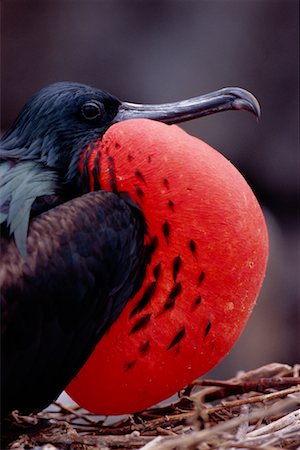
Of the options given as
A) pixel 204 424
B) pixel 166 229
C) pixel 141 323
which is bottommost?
pixel 204 424

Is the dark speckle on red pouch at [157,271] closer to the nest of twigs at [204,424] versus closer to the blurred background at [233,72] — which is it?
the nest of twigs at [204,424]

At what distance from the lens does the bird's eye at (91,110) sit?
1255 mm

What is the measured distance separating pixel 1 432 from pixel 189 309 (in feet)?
1.03

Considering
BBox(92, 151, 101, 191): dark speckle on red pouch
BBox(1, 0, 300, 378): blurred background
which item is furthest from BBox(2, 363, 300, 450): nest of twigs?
BBox(1, 0, 300, 378): blurred background

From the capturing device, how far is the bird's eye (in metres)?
1.25

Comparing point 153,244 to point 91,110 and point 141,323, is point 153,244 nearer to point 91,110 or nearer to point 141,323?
point 141,323

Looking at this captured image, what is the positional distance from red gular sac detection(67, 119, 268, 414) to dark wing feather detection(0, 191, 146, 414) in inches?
1.4

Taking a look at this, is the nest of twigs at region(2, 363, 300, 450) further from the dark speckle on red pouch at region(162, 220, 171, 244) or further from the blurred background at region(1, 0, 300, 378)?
the blurred background at region(1, 0, 300, 378)

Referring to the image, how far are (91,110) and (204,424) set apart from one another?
468 mm

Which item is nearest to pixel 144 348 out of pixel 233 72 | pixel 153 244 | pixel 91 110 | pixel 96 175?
pixel 153 244

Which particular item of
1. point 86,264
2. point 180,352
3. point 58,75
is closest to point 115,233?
point 86,264

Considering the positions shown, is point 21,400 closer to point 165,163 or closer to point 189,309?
point 189,309

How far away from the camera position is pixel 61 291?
1.08 m

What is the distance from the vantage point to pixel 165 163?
1157mm
